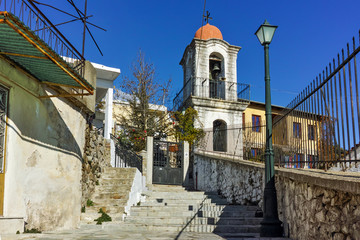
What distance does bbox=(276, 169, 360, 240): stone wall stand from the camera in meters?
4.46

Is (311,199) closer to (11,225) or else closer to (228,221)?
(228,221)

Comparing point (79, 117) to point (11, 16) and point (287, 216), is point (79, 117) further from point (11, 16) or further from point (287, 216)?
point (287, 216)

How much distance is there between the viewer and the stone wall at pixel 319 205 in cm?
446

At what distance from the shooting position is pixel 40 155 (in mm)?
7207

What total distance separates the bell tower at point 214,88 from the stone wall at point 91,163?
851 centimetres

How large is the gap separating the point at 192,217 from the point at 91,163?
3.22 metres

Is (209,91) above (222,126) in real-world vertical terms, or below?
above

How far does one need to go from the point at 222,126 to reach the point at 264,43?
13020 mm

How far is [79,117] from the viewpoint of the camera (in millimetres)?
9016

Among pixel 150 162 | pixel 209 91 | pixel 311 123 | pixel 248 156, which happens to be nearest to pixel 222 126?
pixel 209 91

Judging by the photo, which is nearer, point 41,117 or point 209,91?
point 41,117

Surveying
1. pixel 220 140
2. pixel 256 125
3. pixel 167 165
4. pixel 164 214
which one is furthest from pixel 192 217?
pixel 220 140

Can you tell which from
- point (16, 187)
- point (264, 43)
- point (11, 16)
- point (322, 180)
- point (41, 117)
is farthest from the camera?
point (264, 43)

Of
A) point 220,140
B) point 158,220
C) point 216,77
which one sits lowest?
point 158,220
